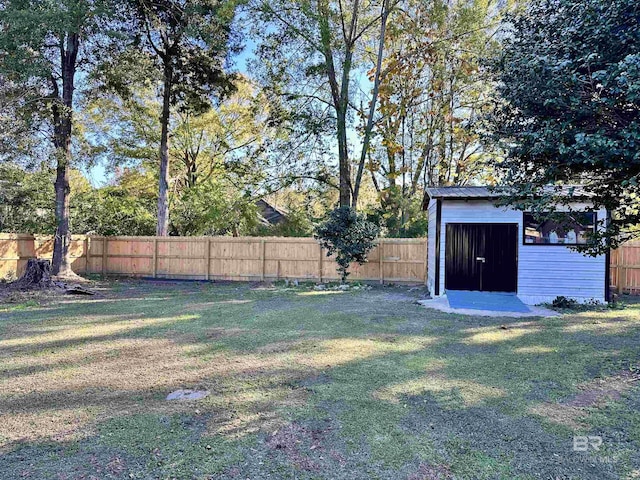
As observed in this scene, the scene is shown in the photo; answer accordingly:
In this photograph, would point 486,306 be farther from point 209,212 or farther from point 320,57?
point 209,212

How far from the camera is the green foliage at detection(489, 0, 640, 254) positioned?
339cm

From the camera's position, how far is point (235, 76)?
49.3 feet

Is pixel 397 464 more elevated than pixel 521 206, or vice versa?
pixel 521 206

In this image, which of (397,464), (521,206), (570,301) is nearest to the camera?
(397,464)

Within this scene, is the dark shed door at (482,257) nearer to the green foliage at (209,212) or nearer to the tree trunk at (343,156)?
the tree trunk at (343,156)

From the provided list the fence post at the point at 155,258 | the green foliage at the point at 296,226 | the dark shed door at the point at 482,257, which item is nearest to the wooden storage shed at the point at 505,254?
the dark shed door at the point at 482,257

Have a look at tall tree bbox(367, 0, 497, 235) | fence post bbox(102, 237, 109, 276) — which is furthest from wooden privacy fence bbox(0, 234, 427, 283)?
tall tree bbox(367, 0, 497, 235)

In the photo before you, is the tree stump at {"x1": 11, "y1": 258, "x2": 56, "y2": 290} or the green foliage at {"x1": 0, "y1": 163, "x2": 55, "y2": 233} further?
the green foliage at {"x1": 0, "y1": 163, "x2": 55, "y2": 233}

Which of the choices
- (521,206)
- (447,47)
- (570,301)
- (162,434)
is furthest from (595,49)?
(447,47)

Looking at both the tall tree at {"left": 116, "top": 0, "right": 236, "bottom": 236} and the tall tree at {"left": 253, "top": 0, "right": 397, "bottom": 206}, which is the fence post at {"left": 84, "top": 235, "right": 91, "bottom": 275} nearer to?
the tall tree at {"left": 116, "top": 0, "right": 236, "bottom": 236}

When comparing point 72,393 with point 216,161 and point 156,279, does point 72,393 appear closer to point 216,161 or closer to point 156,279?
point 156,279

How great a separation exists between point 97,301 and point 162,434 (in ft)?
23.7

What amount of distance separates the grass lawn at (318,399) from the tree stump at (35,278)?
3.61 metres

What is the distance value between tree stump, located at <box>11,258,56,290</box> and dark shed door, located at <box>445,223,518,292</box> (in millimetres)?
10208
